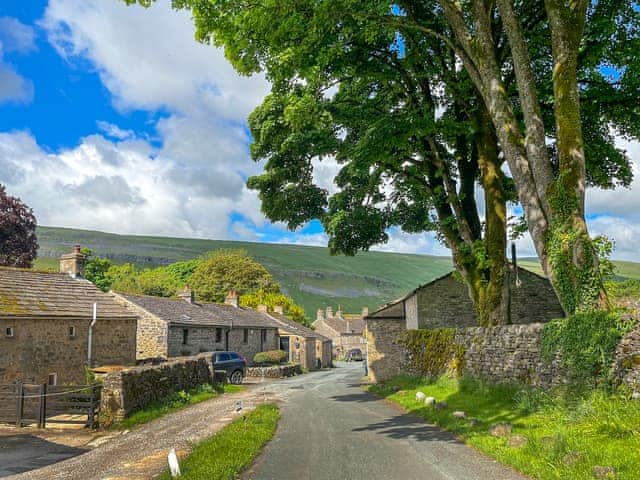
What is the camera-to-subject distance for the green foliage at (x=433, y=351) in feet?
68.1

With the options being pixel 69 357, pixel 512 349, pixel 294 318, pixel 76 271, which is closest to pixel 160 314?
pixel 76 271

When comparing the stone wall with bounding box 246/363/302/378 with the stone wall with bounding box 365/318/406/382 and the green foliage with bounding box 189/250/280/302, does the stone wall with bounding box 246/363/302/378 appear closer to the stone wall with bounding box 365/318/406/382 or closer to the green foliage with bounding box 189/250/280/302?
the stone wall with bounding box 365/318/406/382

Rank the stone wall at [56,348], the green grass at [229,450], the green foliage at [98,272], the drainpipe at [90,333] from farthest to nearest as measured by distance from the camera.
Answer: the green foliage at [98,272], the drainpipe at [90,333], the stone wall at [56,348], the green grass at [229,450]

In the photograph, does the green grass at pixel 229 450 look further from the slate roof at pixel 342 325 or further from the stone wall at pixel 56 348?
the slate roof at pixel 342 325

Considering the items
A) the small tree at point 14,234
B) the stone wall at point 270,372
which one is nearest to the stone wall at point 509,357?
the stone wall at point 270,372

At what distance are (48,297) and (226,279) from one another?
51.4 meters

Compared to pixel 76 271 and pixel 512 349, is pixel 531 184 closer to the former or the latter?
pixel 512 349

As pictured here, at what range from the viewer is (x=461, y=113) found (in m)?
21.0

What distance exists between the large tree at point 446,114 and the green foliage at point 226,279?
2071 inches

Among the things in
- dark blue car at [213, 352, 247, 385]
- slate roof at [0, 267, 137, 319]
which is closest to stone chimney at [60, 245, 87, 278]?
slate roof at [0, 267, 137, 319]

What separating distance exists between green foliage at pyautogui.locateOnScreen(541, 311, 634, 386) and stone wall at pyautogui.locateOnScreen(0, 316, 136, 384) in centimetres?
1991

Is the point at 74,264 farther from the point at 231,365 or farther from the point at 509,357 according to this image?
the point at 509,357

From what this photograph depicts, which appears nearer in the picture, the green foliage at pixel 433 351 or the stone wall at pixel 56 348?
the stone wall at pixel 56 348

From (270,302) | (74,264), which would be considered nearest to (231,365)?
(74,264)
